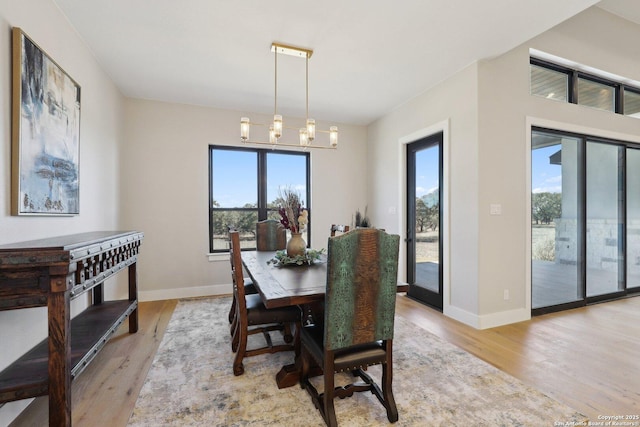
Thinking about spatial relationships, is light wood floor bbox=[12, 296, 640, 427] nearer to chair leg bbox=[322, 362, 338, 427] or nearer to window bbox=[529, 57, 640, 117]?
chair leg bbox=[322, 362, 338, 427]

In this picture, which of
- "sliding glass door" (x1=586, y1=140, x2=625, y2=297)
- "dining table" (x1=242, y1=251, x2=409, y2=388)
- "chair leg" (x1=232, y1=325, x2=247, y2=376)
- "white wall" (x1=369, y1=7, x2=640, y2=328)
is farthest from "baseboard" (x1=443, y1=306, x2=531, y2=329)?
"chair leg" (x1=232, y1=325, x2=247, y2=376)

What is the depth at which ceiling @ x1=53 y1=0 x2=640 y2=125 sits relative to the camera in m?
2.22

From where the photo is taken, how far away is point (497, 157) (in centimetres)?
309

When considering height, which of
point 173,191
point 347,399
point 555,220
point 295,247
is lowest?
point 347,399

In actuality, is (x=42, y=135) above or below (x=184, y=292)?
above

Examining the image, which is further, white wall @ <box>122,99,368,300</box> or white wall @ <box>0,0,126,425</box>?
white wall @ <box>122,99,368,300</box>

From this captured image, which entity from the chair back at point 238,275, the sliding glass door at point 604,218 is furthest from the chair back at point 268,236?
the sliding glass door at point 604,218

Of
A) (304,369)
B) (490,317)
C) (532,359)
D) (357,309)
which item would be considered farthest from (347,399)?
(490,317)

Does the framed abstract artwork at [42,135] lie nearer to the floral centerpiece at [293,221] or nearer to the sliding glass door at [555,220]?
the floral centerpiece at [293,221]

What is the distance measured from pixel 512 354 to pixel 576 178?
268 centimetres

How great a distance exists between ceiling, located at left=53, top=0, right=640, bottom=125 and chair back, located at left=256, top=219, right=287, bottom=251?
1793 mm

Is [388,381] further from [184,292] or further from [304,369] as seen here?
[184,292]

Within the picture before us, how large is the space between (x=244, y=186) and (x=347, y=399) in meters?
3.55

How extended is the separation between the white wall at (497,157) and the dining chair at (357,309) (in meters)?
1.89
